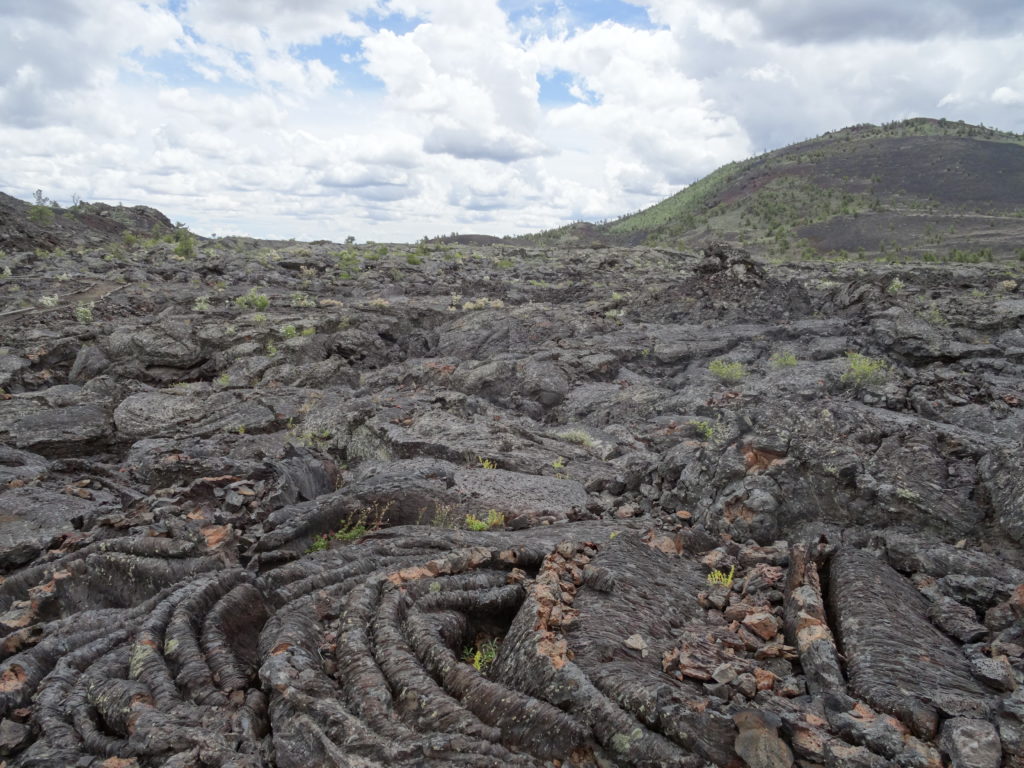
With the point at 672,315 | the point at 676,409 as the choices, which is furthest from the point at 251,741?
the point at 672,315

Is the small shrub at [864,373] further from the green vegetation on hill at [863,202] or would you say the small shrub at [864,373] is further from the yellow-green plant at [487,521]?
the green vegetation on hill at [863,202]

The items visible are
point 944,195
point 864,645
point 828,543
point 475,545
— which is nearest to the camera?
point 864,645

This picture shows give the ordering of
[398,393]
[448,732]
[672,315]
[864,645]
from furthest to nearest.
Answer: [672,315], [398,393], [864,645], [448,732]

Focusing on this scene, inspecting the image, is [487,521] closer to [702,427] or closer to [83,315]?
[702,427]

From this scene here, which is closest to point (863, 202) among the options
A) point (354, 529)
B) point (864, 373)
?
point (864, 373)

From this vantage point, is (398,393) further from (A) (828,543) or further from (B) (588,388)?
(A) (828,543)

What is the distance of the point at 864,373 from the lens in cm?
1398

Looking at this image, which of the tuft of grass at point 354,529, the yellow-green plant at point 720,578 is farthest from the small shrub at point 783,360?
the tuft of grass at point 354,529

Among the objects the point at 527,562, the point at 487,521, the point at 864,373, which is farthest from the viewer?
the point at 864,373

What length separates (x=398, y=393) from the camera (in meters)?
16.2

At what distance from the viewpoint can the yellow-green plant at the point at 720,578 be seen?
21.2 feet

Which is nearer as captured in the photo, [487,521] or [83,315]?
[487,521]

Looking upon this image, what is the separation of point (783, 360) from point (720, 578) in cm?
1164

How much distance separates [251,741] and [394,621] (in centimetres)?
146
